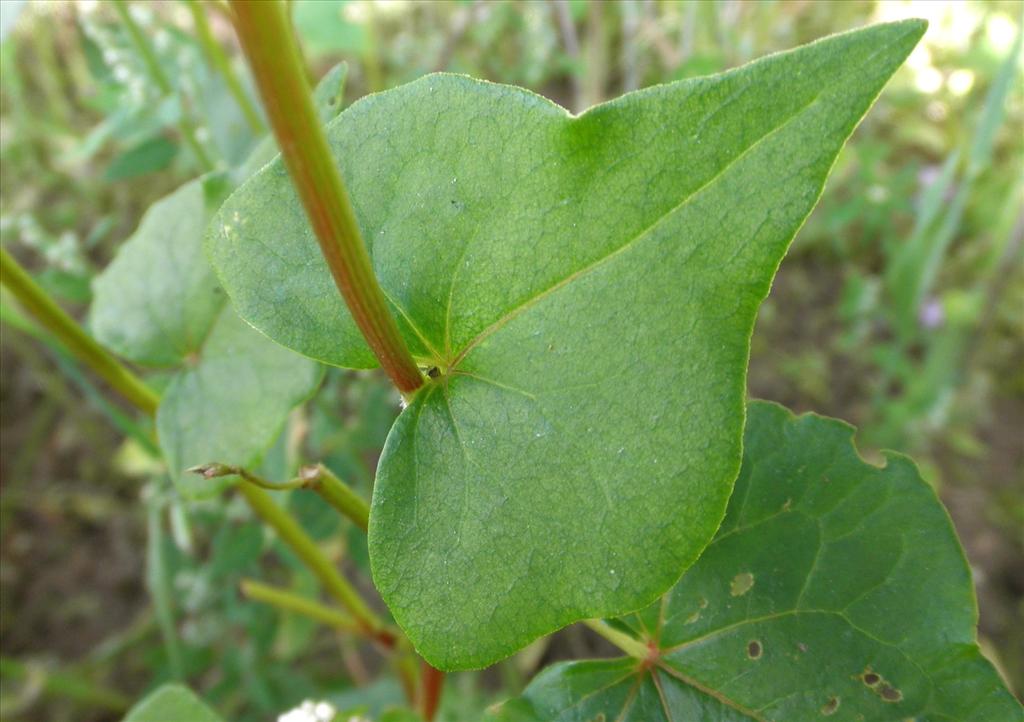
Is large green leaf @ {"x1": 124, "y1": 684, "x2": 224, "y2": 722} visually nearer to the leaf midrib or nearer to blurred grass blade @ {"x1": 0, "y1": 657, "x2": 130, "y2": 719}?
the leaf midrib

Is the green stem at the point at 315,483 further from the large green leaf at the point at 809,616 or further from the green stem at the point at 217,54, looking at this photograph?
the green stem at the point at 217,54

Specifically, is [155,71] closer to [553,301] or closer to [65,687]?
[553,301]

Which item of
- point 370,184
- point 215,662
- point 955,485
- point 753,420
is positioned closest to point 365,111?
point 370,184

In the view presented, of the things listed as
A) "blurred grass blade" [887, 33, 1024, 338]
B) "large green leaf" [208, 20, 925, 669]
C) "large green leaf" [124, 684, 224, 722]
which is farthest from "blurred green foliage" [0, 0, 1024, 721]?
"large green leaf" [208, 20, 925, 669]

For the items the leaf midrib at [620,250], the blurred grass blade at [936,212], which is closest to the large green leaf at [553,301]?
the leaf midrib at [620,250]

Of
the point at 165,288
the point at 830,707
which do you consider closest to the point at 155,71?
the point at 165,288

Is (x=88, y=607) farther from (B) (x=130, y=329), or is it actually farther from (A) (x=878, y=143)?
(A) (x=878, y=143)

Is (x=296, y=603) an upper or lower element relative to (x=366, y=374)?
lower
